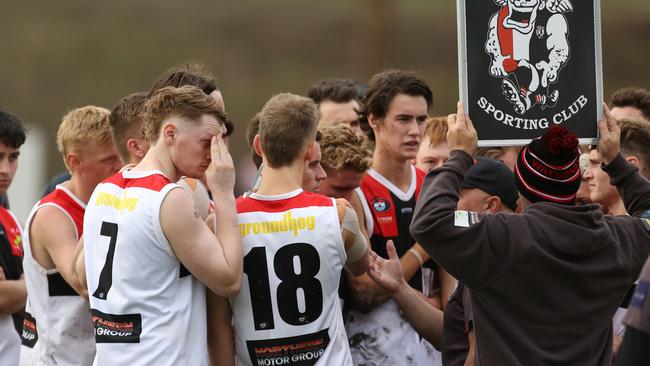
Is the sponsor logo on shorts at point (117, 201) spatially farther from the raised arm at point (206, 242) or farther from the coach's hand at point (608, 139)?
the coach's hand at point (608, 139)

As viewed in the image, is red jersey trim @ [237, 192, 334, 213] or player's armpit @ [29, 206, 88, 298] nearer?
red jersey trim @ [237, 192, 334, 213]

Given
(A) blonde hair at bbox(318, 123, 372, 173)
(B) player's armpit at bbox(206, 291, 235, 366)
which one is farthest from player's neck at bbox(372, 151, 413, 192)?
(B) player's armpit at bbox(206, 291, 235, 366)

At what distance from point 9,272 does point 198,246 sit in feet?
8.26

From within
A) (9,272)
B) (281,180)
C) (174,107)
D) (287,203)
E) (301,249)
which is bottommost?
(9,272)

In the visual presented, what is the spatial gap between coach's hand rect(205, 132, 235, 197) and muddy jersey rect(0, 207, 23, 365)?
7.83 ft

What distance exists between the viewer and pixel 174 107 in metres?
4.31

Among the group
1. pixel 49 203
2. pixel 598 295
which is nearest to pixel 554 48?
pixel 598 295

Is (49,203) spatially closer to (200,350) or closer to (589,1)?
(200,350)

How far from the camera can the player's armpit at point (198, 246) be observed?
13.3 ft

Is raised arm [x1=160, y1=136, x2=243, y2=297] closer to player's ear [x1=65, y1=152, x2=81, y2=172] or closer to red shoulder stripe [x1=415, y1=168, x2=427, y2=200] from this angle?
player's ear [x1=65, y1=152, x2=81, y2=172]

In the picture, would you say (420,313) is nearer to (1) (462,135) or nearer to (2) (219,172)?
(1) (462,135)

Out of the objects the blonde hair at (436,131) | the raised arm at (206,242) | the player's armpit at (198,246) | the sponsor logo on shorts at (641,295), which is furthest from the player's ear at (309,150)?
the blonde hair at (436,131)

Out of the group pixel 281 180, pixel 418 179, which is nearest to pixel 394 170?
pixel 418 179

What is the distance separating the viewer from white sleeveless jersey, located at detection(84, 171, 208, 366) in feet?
13.6
